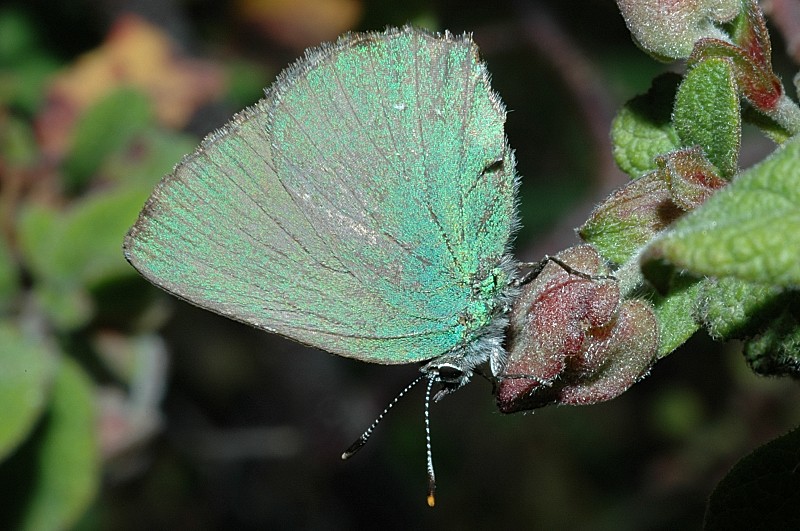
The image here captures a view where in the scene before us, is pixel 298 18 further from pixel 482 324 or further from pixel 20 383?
pixel 482 324

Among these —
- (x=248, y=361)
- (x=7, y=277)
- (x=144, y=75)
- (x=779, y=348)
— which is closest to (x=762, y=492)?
(x=779, y=348)

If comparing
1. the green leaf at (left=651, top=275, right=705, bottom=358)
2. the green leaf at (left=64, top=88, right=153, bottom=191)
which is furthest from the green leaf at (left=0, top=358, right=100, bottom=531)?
the green leaf at (left=651, top=275, right=705, bottom=358)

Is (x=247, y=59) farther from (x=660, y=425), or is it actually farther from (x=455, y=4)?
(x=660, y=425)

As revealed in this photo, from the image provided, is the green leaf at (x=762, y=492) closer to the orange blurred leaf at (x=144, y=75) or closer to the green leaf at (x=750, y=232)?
the green leaf at (x=750, y=232)

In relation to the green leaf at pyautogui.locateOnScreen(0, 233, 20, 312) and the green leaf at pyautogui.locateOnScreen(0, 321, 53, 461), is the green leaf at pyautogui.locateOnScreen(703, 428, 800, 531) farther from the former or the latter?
the green leaf at pyautogui.locateOnScreen(0, 233, 20, 312)

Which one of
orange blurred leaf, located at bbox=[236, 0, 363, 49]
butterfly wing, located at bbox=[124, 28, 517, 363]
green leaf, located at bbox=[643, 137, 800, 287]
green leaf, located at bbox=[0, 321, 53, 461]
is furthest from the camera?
orange blurred leaf, located at bbox=[236, 0, 363, 49]
